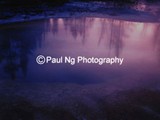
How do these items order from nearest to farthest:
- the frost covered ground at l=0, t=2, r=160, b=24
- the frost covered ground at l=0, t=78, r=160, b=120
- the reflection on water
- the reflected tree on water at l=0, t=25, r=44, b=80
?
the frost covered ground at l=0, t=78, r=160, b=120 → the reflection on water → the reflected tree on water at l=0, t=25, r=44, b=80 → the frost covered ground at l=0, t=2, r=160, b=24

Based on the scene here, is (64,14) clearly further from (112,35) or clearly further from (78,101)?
(78,101)

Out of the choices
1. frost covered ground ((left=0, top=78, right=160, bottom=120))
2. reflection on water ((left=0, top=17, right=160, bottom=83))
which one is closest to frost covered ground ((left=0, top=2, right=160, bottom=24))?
reflection on water ((left=0, top=17, right=160, bottom=83))

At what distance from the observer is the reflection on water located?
335 inches

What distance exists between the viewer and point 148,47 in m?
11.4

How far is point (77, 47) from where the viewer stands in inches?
425

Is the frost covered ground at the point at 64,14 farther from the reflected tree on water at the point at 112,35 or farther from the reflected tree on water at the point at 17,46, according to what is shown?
the reflected tree on water at the point at 17,46

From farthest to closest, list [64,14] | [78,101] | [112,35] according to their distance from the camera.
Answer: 1. [64,14]
2. [112,35]
3. [78,101]

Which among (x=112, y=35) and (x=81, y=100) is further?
(x=112, y=35)

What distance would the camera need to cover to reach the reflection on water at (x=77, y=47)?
335 inches

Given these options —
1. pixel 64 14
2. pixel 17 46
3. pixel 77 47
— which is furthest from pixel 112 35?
pixel 64 14

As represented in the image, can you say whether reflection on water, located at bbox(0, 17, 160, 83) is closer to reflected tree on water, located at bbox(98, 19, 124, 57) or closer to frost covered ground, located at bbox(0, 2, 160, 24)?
reflected tree on water, located at bbox(98, 19, 124, 57)

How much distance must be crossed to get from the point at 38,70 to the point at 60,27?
19.3 feet

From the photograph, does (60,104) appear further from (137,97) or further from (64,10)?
(64,10)

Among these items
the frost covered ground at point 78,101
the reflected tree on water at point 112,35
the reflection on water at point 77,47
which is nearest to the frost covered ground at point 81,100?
the frost covered ground at point 78,101
